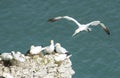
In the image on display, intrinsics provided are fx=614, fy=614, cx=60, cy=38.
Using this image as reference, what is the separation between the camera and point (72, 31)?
45.7m

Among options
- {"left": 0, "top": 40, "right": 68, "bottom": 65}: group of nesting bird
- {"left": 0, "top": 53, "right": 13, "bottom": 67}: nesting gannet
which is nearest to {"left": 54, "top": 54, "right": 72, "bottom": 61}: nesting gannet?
{"left": 0, "top": 40, "right": 68, "bottom": 65}: group of nesting bird

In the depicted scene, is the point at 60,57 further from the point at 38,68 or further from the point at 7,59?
the point at 7,59

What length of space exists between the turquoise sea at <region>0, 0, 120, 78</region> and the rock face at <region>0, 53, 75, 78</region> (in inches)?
366

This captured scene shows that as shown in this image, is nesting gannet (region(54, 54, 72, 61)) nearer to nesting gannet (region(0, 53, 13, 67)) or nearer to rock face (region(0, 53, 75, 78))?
rock face (region(0, 53, 75, 78))

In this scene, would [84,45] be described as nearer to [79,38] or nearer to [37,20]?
[79,38]

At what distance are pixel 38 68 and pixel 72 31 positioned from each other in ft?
46.1

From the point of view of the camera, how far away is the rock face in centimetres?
3181

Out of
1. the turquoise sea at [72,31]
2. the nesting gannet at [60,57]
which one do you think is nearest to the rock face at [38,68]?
the nesting gannet at [60,57]

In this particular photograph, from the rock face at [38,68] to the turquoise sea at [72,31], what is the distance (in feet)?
30.5

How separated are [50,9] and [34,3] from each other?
1611 mm

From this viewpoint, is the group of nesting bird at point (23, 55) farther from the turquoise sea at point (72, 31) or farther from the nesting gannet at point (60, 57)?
the turquoise sea at point (72, 31)

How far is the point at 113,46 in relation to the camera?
44.2 m

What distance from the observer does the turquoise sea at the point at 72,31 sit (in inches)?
1678

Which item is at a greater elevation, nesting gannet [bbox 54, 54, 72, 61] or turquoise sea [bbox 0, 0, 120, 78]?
turquoise sea [bbox 0, 0, 120, 78]
